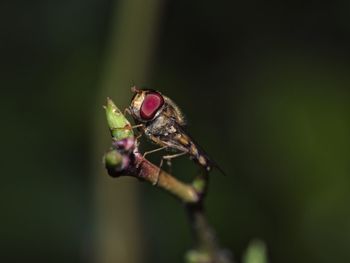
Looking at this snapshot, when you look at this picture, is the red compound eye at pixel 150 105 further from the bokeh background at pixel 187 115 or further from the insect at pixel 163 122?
the bokeh background at pixel 187 115

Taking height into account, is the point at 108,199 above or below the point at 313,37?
below

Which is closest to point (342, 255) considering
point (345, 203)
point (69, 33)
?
point (345, 203)

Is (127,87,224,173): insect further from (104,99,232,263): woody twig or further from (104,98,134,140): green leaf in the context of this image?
(104,98,134,140): green leaf

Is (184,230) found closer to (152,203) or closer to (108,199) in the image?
(152,203)

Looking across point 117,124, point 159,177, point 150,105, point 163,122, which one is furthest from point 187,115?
point 117,124

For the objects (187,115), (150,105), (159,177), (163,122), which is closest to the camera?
(159,177)

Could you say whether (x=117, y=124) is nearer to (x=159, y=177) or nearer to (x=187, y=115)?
(x=159, y=177)
